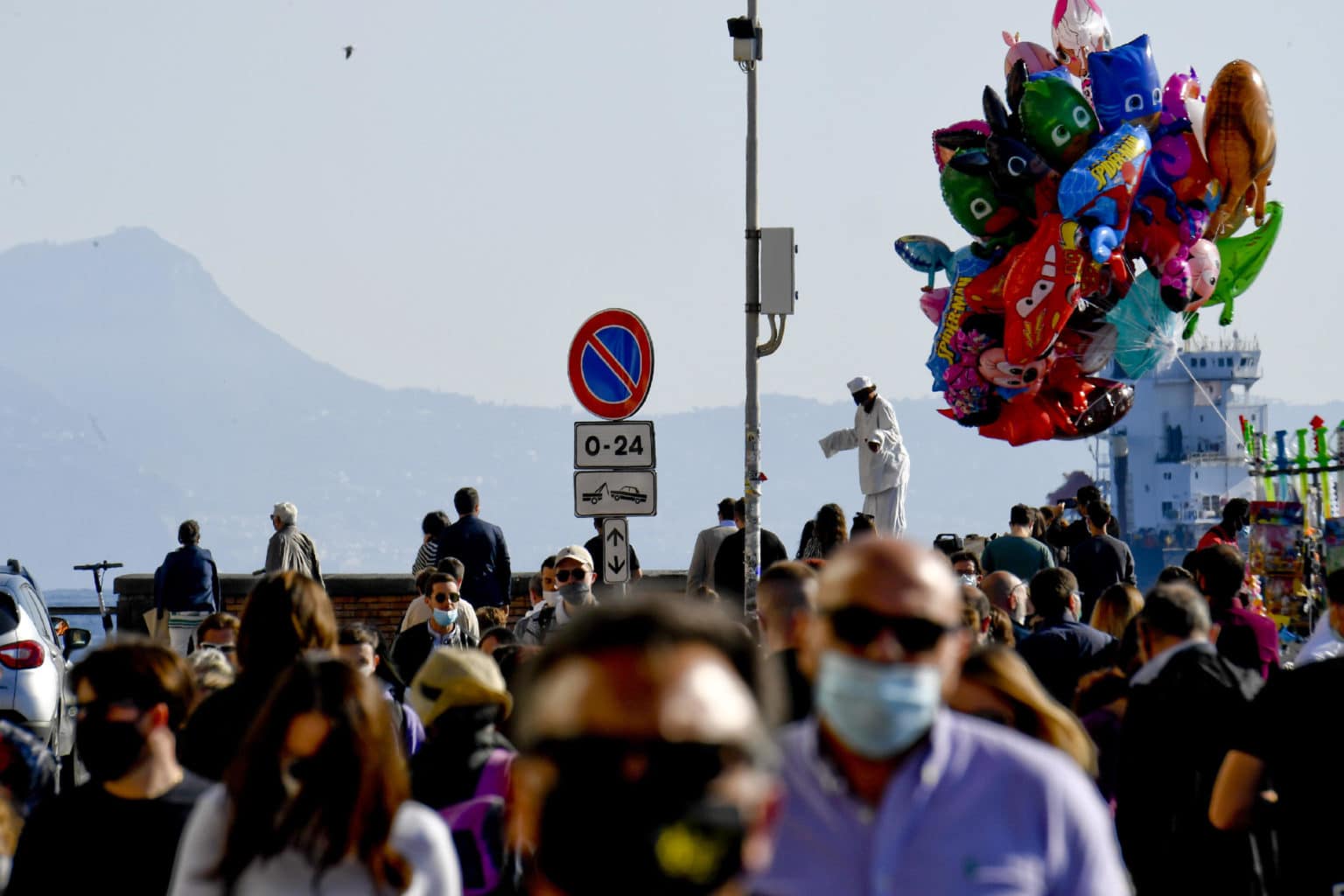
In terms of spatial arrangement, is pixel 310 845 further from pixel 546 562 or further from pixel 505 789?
pixel 546 562

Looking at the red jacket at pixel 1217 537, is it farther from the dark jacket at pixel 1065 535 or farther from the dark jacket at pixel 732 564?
the dark jacket at pixel 732 564

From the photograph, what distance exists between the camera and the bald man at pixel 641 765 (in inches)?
77.5

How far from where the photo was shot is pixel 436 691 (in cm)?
536

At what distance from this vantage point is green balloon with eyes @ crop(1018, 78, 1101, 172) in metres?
16.8

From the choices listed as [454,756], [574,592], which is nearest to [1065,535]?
[574,592]

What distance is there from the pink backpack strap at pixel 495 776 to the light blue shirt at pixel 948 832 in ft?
6.79

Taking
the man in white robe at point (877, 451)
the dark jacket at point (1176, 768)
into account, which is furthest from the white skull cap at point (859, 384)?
the dark jacket at point (1176, 768)

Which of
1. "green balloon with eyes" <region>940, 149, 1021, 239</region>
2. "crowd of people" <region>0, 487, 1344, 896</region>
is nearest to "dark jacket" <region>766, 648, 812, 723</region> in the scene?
"crowd of people" <region>0, 487, 1344, 896</region>

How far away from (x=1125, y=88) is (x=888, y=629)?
14832mm

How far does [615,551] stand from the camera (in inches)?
464

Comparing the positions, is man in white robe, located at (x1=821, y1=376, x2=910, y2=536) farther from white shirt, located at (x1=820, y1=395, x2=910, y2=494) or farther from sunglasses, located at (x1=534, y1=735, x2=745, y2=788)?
sunglasses, located at (x1=534, y1=735, x2=745, y2=788)

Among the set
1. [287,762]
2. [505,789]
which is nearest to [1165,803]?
[505,789]

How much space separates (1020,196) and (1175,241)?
1.35m

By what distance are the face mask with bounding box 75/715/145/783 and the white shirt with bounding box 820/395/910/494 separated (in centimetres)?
1116
